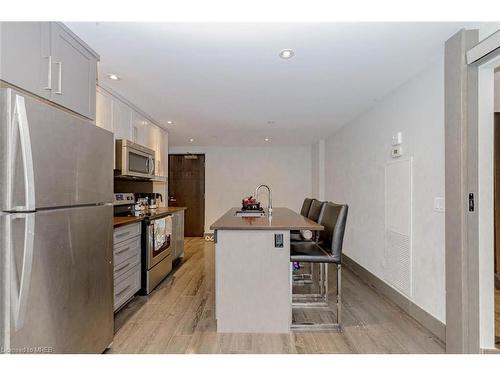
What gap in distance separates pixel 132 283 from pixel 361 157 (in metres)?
3.26

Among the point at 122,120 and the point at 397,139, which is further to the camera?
the point at 122,120

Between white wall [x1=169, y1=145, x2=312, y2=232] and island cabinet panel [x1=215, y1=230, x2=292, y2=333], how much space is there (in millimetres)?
4424

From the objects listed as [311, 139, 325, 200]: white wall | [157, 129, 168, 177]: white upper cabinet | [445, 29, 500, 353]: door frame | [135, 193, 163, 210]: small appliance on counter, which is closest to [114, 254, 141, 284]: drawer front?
[135, 193, 163, 210]: small appliance on counter

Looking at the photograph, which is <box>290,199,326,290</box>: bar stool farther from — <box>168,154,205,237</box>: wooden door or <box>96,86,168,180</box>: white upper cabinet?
<box>168,154,205,237</box>: wooden door

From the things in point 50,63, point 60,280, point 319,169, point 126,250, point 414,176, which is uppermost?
point 50,63

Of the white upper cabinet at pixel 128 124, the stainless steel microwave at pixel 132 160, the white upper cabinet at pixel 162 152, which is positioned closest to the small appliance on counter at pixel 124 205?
the stainless steel microwave at pixel 132 160

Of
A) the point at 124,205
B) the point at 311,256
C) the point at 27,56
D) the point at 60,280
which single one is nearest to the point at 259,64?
the point at 27,56

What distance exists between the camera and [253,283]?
2178 millimetres

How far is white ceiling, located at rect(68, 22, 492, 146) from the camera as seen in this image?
5.86 ft

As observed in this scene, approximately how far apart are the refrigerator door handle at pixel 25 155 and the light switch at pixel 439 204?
2.59 meters

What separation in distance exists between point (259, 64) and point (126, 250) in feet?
7.03

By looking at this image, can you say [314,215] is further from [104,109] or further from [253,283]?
[104,109]

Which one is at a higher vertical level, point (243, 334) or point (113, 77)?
point (113, 77)

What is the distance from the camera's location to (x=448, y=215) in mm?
1876
